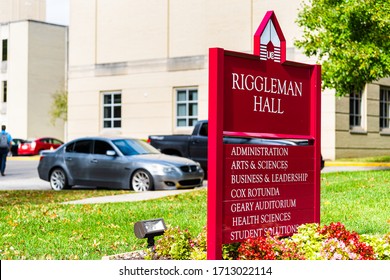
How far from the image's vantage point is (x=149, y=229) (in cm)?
770

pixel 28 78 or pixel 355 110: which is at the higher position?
pixel 28 78

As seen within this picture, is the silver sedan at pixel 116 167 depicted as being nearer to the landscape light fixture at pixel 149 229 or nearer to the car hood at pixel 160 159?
the car hood at pixel 160 159

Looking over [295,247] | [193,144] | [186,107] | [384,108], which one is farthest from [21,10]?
[295,247]

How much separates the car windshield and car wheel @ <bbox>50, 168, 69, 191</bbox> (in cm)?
168

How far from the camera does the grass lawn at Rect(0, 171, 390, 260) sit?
918 cm

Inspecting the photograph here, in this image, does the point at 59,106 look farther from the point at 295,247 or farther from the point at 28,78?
the point at 295,247

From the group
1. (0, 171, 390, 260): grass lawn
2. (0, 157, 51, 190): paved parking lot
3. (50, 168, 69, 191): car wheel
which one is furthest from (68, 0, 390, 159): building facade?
(0, 171, 390, 260): grass lawn

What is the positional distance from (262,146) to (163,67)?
110 ft

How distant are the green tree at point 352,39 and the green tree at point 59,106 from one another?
3809 centimetres

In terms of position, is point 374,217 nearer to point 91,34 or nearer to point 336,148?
point 336,148

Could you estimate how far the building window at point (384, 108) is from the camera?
3812 cm

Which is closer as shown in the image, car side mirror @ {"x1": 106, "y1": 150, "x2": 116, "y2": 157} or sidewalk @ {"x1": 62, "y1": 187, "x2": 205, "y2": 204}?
sidewalk @ {"x1": 62, "y1": 187, "x2": 205, "y2": 204}

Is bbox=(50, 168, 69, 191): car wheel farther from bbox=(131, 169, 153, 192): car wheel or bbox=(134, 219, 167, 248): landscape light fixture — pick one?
bbox=(134, 219, 167, 248): landscape light fixture

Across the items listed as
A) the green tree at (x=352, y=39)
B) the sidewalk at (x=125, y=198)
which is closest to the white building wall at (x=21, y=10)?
the green tree at (x=352, y=39)
